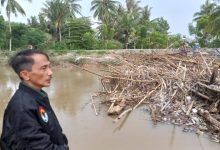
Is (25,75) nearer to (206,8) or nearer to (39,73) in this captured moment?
(39,73)

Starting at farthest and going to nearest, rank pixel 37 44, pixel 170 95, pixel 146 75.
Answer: pixel 37 44 → pixel 146 75 → pixel 170 95

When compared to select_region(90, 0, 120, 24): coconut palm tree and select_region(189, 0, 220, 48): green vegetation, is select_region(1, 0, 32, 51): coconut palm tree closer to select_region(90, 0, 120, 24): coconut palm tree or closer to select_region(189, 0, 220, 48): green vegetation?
select_region(90, 0, 120, 24): coconut palm tree

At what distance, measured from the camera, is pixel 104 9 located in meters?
37.8

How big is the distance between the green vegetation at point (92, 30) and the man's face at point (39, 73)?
25547mm

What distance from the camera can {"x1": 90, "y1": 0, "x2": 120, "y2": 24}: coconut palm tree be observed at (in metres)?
37.8

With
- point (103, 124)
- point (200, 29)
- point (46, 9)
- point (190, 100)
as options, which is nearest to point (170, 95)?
point (190, 100)

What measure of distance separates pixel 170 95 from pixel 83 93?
4.39 metres

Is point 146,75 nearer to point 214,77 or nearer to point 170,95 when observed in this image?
point 170,95

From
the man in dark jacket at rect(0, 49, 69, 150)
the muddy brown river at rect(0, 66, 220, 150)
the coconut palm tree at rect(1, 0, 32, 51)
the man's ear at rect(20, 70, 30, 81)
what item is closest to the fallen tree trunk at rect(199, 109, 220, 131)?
the muddy brown river at rect(0, 66, 220, 150)

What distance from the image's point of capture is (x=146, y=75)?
13750mm

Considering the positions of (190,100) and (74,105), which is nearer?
(190,100)

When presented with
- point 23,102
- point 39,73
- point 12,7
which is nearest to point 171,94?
point 39,73

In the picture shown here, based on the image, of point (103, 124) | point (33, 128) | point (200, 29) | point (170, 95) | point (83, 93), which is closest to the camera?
point (33, 128)

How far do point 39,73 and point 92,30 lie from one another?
32659mm
